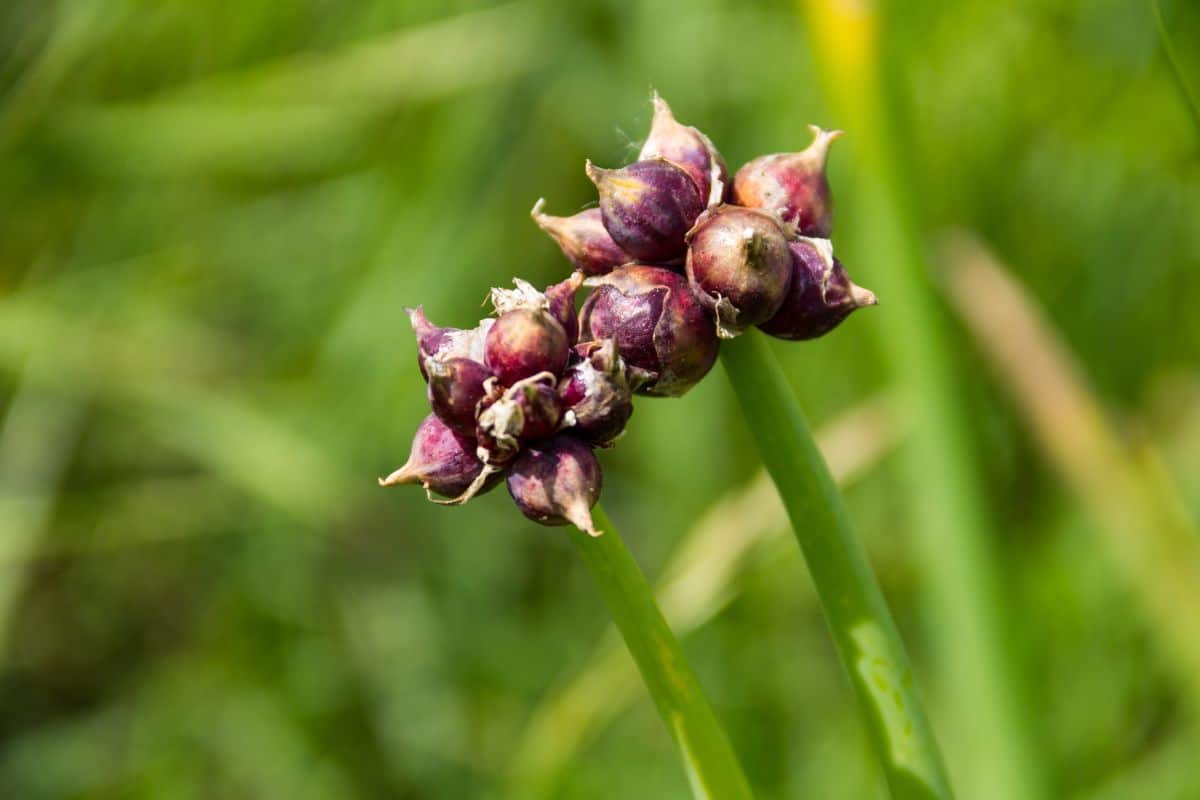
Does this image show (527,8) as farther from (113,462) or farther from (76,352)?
(113,462)

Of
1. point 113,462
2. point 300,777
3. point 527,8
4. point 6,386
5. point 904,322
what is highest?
point 904,322

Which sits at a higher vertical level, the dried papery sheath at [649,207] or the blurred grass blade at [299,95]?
the dried papery sheath at [649,207]

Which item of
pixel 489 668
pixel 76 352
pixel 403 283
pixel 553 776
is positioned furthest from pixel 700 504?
pixel 76 352

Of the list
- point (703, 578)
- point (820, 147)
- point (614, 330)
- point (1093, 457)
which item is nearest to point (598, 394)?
point (614, 330)

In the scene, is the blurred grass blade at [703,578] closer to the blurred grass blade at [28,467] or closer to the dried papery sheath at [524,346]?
the dried papery sheath at [524,346]

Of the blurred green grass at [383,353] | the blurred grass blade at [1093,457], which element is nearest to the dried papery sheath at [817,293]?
the blurred grass blade at [1093,457]
